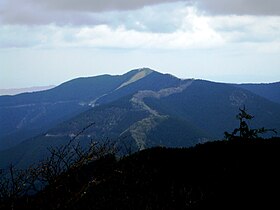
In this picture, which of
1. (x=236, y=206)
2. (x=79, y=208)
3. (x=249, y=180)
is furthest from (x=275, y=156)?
(x=79, y=208)

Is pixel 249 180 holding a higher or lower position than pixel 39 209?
lower

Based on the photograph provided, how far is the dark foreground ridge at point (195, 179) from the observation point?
2280cm

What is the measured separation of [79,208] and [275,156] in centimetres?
1365

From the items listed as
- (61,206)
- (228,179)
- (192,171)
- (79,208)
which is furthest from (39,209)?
(192,171)

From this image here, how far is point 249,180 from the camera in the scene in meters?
24.8

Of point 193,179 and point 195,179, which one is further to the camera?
point 193,179

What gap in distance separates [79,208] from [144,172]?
8.31 metres

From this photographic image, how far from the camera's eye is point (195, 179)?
28.0 m

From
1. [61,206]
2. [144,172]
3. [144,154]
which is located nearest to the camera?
[61,206]

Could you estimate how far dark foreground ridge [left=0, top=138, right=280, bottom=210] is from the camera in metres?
22.8

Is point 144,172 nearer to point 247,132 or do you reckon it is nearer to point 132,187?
point 132,187

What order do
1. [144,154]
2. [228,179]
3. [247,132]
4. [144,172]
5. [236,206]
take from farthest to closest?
[247,132] → [144,154] → [144,172] → [228,179] → [236,206]

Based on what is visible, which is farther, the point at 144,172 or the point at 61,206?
the point at 144,172

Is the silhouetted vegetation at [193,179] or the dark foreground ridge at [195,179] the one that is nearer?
the silhouetted vegetation at [193,179]
